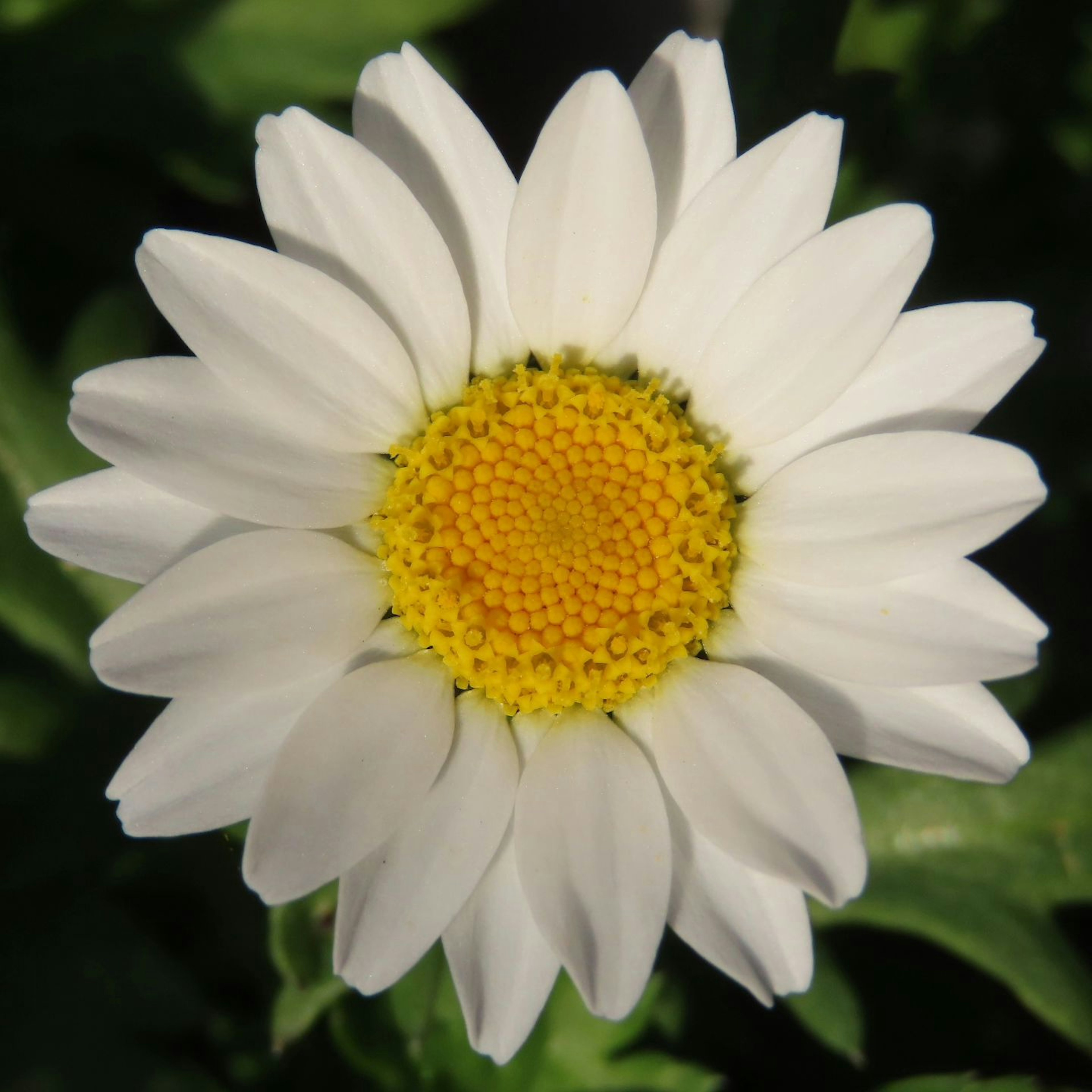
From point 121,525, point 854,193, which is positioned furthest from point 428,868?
point 854,193

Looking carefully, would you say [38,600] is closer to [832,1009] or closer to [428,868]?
[428,868]

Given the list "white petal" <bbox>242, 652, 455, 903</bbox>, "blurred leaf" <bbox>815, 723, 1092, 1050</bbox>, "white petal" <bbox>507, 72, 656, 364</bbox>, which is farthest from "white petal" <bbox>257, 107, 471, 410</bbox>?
"blurred leaf" <bbox>815, 723, 1092, 1050</bbox>

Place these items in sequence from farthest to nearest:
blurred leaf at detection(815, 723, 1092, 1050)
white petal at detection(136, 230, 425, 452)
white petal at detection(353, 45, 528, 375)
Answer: blurred leaf at detection(815, 723, 1092, 1050) → white petal at detection(353, 45, 528, 375) → white petal at detection(136, 230, 425, 452)

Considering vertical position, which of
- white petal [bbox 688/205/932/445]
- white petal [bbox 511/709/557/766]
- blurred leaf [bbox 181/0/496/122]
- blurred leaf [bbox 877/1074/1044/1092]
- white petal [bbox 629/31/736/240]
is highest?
blurred leaf [bbox 181/0/496/122]

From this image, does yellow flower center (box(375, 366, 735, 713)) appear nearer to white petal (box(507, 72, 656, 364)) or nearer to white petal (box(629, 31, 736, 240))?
white petal (box(507, 72, 656, 364))

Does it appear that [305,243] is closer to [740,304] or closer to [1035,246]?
[740,304]

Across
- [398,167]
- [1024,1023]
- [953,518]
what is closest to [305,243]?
[398,167]

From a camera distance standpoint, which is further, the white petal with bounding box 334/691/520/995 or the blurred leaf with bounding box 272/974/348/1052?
the blurred leaf with bounding box 272/974/348/1052
